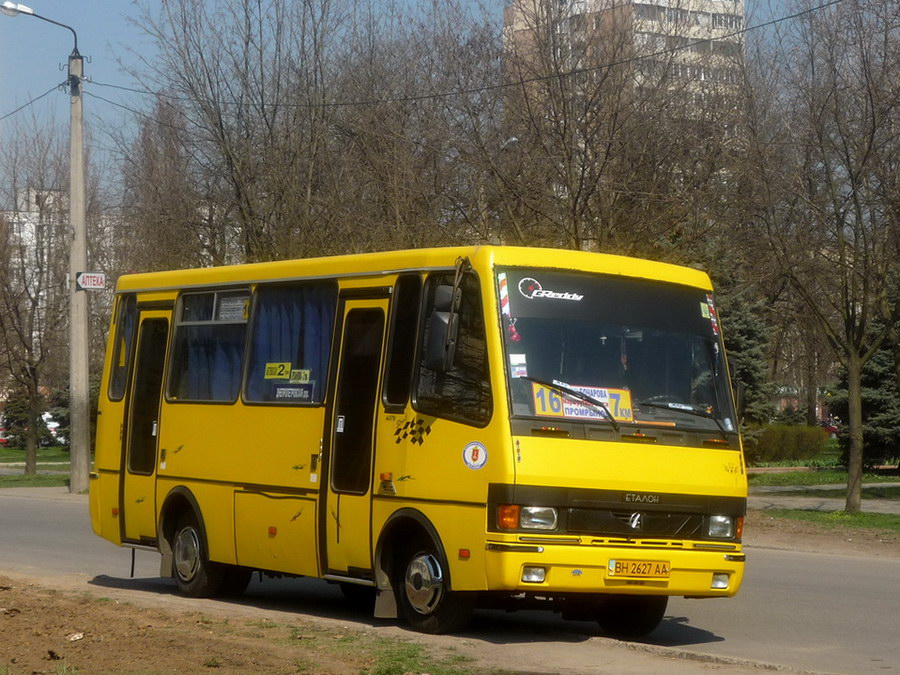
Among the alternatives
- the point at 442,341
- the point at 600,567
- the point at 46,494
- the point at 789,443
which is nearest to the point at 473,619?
the point at 600,567

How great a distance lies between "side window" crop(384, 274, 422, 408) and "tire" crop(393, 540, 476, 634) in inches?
44.3

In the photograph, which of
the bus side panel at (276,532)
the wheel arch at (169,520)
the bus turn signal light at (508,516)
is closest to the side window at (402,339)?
the bus side panel at (276,532)

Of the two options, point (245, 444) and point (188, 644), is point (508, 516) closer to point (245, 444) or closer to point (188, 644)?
point (188, 644)

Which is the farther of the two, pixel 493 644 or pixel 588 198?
pixel 588 198

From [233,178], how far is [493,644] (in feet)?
63.8

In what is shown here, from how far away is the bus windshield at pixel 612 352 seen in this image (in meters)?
10.1

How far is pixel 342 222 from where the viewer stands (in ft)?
88.2

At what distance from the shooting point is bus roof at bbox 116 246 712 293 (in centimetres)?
1043

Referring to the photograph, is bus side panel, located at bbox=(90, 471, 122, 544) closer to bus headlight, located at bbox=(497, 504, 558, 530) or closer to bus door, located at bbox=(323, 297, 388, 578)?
bus door, located at bbox=(323, 297, 388, 578)

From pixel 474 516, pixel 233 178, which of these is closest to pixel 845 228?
pixel 233 178

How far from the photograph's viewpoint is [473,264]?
10.4 meters

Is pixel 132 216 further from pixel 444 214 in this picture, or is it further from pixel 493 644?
pixel 493 644

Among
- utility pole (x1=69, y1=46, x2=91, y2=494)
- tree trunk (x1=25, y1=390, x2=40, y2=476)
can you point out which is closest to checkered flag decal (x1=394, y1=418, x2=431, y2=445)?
utility pole (x1=69, y1=46, x2=91, y2=494)

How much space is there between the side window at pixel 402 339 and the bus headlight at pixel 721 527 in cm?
234
